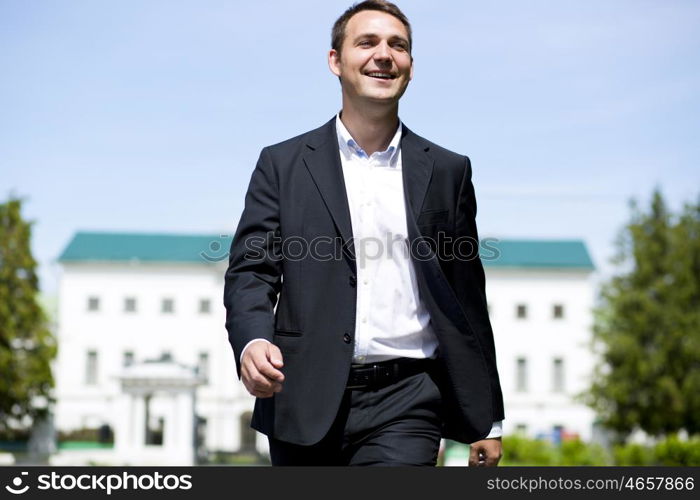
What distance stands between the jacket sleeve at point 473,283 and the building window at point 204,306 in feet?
236

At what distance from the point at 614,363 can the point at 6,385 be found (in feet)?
98.6

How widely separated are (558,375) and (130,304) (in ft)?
101

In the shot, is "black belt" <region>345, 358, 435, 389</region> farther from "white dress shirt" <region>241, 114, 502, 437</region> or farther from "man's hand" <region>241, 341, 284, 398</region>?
"man's hand" <region>241, 341, 284, 398</region>

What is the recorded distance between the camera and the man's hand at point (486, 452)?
4.44m

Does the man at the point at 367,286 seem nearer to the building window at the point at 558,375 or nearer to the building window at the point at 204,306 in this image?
the building window at the point at 204,306

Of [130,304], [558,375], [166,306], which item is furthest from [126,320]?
[558,375]

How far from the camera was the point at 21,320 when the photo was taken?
181 feet

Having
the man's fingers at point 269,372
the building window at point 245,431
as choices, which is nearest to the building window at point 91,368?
the building window at point 245,431

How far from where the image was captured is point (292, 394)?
4145mm

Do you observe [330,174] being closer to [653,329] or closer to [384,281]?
[384,281]

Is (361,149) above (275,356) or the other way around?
above
